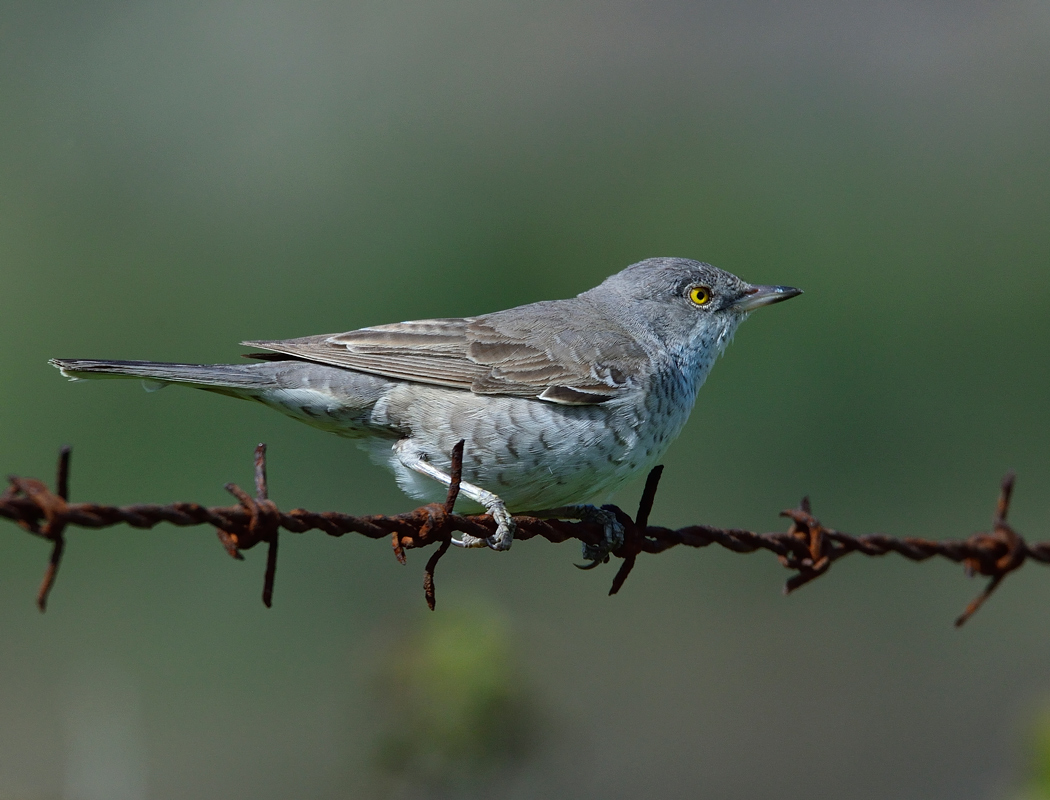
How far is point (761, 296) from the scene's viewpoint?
18.7 feet

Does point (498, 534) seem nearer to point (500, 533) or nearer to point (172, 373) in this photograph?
point (500, 533)

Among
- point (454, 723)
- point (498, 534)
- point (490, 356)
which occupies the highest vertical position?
point (490, 356)

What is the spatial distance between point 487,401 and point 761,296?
1.81 metres

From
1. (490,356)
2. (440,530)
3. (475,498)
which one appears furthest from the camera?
(490,356)

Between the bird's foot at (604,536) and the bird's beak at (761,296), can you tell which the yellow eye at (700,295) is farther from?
the bird's foot at (604,536)

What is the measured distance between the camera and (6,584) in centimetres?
1087

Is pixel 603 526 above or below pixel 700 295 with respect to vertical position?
below

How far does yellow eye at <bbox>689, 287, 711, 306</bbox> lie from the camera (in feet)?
18.8

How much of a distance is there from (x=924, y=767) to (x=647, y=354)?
533 centimetres

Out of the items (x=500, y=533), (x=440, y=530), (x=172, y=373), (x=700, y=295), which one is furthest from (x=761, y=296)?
(x=172, y=373)

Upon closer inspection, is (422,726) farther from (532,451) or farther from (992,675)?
(992,675)

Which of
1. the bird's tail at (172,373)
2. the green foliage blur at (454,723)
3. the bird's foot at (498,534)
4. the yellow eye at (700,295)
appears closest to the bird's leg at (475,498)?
the bird's foot at (498,534)

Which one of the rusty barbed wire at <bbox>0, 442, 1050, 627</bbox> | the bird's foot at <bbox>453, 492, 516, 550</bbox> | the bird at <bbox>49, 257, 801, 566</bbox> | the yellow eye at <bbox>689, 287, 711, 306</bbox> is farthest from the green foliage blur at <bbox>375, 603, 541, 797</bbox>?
the yellow eye at <bbox>689, 287, 711, 306</bbox>

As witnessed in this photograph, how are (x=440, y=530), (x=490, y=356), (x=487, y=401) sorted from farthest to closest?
(x=490, y=356)
(x=487, y=401)
(x=440, y=530)
